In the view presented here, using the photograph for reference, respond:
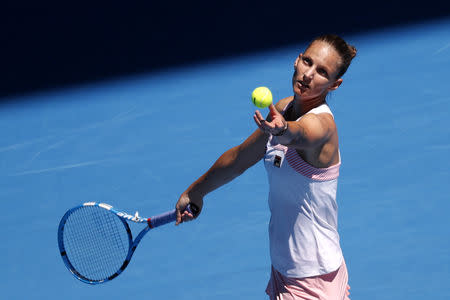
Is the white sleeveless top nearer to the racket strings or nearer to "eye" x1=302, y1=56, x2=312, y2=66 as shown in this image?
"eye" x1=302, y1=56, x2=312, y2=66

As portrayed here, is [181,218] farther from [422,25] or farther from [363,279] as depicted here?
[422,25]

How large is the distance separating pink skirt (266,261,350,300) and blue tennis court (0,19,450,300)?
1.20 metres

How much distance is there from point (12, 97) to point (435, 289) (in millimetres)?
4769

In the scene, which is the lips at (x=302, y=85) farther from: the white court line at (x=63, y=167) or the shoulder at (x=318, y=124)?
the white court line at (x=63, y=167)

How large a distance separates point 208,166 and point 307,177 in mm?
2935

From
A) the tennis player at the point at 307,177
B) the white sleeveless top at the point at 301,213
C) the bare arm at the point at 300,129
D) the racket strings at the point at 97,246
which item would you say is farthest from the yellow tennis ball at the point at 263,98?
the racket strings at the point at 97,246

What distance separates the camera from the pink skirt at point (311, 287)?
2982 millimetres

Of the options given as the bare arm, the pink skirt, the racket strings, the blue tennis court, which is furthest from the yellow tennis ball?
the blue tennis court

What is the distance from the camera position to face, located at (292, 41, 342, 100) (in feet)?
9.12

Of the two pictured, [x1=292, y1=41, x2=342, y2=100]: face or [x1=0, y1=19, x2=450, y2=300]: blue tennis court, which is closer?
[x1=292, y1=41, x2=342, y2=100]: face

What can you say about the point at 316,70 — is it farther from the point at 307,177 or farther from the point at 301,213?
the point at 301,213

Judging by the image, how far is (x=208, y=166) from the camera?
5.68m

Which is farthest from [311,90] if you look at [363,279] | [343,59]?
[363,279]

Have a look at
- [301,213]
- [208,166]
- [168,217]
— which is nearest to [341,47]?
[301,213]
